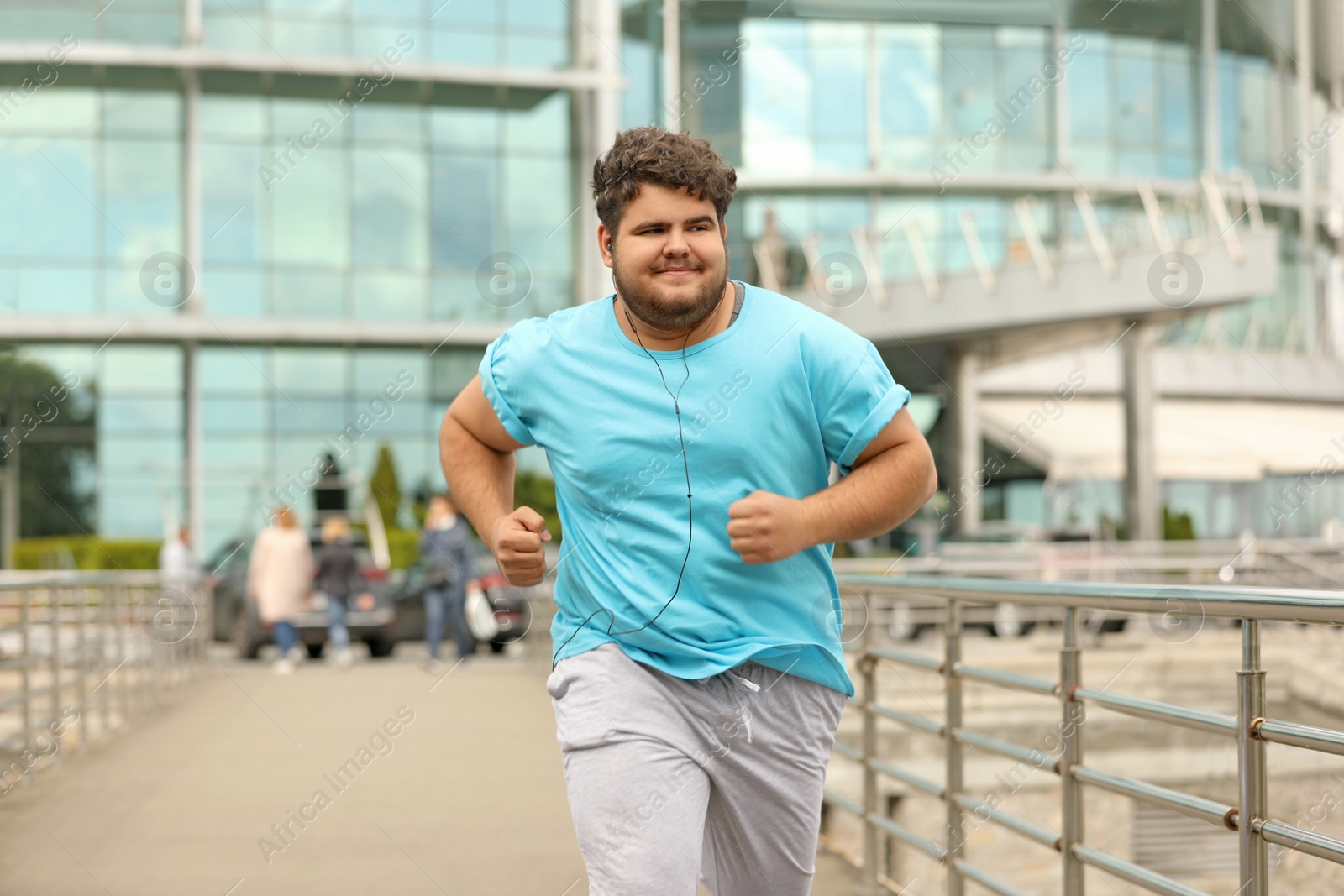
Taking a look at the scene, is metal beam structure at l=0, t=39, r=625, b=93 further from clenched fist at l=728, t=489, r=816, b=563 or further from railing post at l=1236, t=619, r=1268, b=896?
clenched fist at l=728, t=489, r=816, b=563

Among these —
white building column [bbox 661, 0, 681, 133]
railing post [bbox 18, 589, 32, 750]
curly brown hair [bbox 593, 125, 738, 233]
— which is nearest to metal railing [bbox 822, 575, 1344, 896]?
curly brown hair [bbox 593, 125, 738, 233]

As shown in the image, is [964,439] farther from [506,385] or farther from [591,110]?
[506,385]

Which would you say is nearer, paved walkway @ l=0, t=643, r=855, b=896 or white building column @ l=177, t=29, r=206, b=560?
paved walkway @ l=0, t=643, r=855, b=896

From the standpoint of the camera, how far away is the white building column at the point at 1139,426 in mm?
26375

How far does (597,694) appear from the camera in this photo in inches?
112

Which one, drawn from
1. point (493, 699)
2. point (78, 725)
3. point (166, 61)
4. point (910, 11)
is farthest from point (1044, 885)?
point (910, 11)

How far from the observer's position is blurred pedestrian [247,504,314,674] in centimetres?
1573

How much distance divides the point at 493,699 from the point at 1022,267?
15949 millimetres

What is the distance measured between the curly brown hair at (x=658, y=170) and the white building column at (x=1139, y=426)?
970 inches

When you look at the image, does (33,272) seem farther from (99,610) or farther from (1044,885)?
(1044,885)

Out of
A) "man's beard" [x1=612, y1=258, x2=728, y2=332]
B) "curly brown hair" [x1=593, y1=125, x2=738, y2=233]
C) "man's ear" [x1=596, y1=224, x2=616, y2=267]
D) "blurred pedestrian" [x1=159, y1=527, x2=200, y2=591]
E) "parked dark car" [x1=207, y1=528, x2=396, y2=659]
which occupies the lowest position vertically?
"parked dark car" [x1=207, y1=528, x2=396, y2=659]

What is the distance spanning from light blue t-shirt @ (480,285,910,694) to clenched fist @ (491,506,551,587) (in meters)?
0.15

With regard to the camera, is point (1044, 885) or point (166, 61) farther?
point (166, 61)

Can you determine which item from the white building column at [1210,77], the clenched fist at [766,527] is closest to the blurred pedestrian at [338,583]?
the clenched fist at [766,527]
